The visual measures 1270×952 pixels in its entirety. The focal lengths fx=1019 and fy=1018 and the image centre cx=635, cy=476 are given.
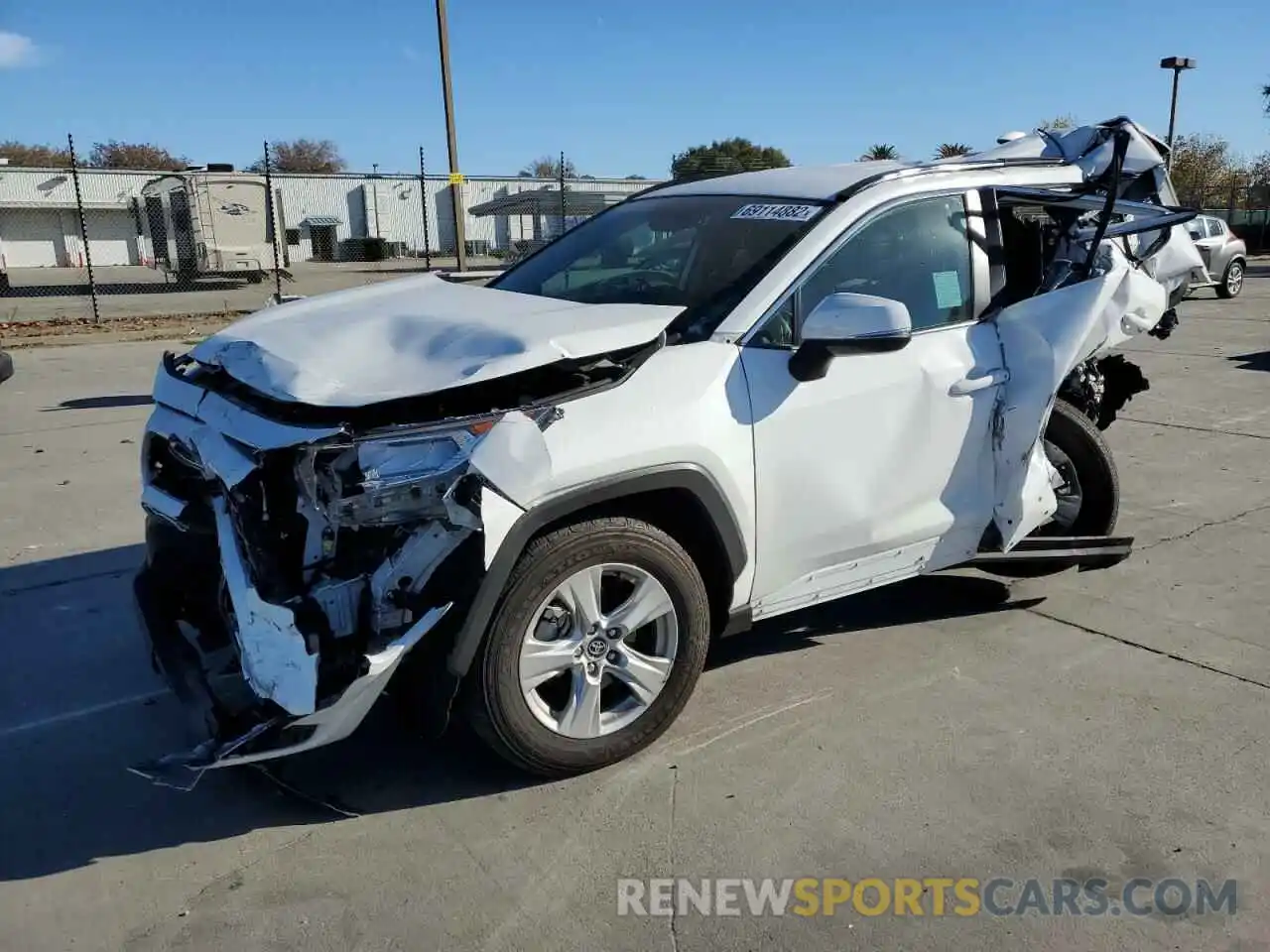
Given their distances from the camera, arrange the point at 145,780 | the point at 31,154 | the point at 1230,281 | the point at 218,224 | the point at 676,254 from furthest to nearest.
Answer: the point at 31,154 → the point at 218,224 → the point at 1230,281 → the point at 676,254 → the point at 145,780

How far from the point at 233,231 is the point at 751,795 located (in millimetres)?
24743

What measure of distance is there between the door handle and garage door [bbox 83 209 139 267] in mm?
48437

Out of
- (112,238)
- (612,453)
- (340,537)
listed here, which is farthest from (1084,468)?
(112,238)

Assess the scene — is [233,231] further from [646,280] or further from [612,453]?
[612,453]

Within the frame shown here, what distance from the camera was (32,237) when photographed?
44.4 m

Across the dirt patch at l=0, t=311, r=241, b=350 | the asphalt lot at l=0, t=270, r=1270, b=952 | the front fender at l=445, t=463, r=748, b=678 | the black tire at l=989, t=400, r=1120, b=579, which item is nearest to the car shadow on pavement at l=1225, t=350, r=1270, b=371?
the asphalt lot at l=0, t=270, r=1270, b=952

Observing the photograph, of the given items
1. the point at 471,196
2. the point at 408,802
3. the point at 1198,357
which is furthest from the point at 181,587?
the point at 471,196

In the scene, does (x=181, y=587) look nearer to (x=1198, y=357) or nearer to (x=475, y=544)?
(x=475, y=544)

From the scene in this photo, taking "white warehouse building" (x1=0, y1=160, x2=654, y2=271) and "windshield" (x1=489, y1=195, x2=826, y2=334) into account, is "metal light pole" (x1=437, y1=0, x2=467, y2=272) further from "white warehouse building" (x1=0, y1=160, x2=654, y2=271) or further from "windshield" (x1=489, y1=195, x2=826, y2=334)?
"white warehouse building" (x1=0, y1=160, x2=654, y2=271)

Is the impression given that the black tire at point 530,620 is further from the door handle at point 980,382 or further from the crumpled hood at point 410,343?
the door handle at point 980,382

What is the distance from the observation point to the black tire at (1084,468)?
4.71 m

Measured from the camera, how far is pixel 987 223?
420cm

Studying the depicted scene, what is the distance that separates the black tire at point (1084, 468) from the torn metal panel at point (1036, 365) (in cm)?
53

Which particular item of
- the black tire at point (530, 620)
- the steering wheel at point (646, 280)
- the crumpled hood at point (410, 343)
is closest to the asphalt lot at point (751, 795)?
the black tire at point (530, 620)
